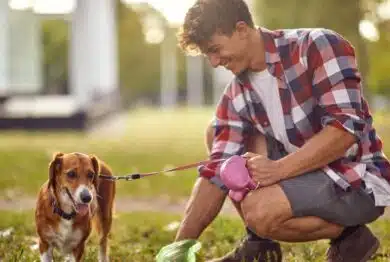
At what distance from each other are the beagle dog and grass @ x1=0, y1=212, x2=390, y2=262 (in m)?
0.35

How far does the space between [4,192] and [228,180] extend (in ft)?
19.2

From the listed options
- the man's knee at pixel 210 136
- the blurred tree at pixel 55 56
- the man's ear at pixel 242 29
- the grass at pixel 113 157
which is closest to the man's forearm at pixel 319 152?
the man's ear at pixel 242 29

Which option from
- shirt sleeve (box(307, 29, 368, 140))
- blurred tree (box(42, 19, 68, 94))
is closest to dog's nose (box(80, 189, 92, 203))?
shirt sleeve (box(307, 29, 368, 140))

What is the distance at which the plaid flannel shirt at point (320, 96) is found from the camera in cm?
454

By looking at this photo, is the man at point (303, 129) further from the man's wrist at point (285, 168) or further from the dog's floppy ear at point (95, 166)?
the dog's floppy ear at point (95, 166)

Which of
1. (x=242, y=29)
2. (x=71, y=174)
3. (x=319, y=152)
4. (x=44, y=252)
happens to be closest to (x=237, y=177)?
(x=319, y=152)

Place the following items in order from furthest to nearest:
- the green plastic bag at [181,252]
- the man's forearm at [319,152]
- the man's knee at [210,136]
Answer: the man's knee at [210,136], the green plastic bag at [181,252], the man's forearm at [319,152]

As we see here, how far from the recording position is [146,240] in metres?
6.54

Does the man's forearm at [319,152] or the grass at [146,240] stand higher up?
the man's forearm at [319,152]

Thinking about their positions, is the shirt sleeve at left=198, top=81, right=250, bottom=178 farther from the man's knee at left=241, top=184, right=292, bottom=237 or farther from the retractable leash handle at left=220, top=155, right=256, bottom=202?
the man's knee at left=241, top=184, right=292, bottom=237

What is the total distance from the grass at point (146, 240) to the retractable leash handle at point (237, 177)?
0.43 m

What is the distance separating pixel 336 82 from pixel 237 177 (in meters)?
0.68

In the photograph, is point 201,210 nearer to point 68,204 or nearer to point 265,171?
point 265,171

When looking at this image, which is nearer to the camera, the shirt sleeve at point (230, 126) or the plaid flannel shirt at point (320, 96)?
the plaid flannel shirt at point (320, 96)
